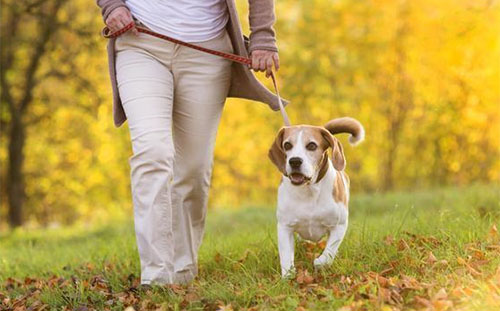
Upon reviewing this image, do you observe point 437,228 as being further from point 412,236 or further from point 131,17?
point 131,17

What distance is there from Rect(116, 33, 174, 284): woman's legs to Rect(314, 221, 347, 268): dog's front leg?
85cm

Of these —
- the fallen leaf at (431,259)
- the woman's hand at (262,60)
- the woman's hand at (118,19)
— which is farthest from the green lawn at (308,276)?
the woman's hand at (118,19)

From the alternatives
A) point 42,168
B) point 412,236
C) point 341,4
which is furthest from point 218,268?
point 42,168

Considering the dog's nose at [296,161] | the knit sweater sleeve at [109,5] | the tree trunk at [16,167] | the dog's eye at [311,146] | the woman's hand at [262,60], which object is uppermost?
the knit sweater sleeve at [109,5]

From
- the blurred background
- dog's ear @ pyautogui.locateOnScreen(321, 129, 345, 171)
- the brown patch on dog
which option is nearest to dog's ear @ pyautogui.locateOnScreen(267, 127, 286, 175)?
dog's ear @ pyautogui.locateOnScreen(321, 129, 345, 171)

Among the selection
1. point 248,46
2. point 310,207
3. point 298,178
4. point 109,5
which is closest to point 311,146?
point 298,178

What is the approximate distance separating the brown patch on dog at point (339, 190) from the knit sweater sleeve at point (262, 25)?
2.81 feet

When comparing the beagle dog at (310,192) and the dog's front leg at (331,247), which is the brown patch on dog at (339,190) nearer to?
the beagle dog at (310,192)

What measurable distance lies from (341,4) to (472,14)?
2623 mm

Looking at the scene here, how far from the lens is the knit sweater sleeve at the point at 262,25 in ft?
14.9

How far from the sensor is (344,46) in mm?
14836

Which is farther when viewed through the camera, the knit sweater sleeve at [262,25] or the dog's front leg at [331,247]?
the knit sweater sleeve at [262,25]

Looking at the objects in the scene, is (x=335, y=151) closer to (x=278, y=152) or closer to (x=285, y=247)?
(x=278, y=152)

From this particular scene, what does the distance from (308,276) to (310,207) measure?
519 millimetres
